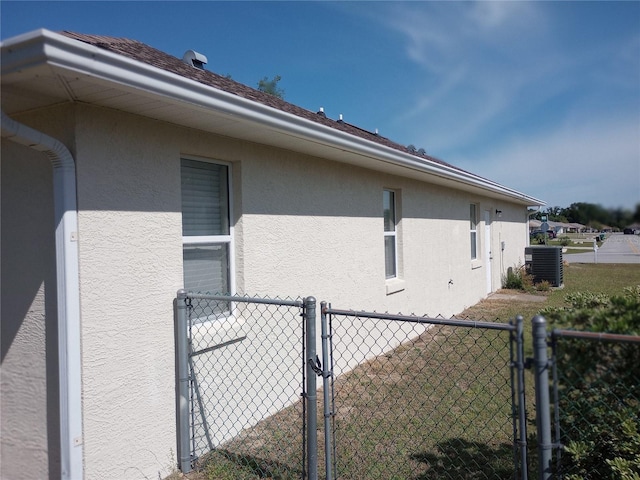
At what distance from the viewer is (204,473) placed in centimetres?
383

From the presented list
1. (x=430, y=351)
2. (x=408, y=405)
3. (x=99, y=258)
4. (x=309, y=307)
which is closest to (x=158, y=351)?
(x=99, y=258)

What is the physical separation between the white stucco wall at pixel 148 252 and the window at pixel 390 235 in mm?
2125

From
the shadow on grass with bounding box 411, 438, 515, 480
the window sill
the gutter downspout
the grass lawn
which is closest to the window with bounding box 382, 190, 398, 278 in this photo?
the window sill

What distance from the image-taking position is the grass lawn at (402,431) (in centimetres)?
380

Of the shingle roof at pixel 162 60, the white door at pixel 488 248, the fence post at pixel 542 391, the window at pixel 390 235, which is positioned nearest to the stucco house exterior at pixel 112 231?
the shingle roof at pixel 162 60

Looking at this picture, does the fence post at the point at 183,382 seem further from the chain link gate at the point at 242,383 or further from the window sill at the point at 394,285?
the window sill at the point at 394,285

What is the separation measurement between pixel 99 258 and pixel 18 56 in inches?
54.7

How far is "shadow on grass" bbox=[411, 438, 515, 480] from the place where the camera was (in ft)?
12.1

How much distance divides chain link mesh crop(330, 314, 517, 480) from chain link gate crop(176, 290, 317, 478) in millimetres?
479

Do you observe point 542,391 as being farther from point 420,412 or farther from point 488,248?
point 488,248

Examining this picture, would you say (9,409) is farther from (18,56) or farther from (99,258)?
(18,56)

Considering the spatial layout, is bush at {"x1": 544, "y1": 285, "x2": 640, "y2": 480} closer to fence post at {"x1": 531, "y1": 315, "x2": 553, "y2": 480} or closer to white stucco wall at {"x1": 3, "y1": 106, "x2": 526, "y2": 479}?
fence post at {"x1": 531, "y1": 315, "x2": 553, "y2": 480}

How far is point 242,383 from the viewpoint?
4648 millimetres

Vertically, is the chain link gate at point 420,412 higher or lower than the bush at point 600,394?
lower
